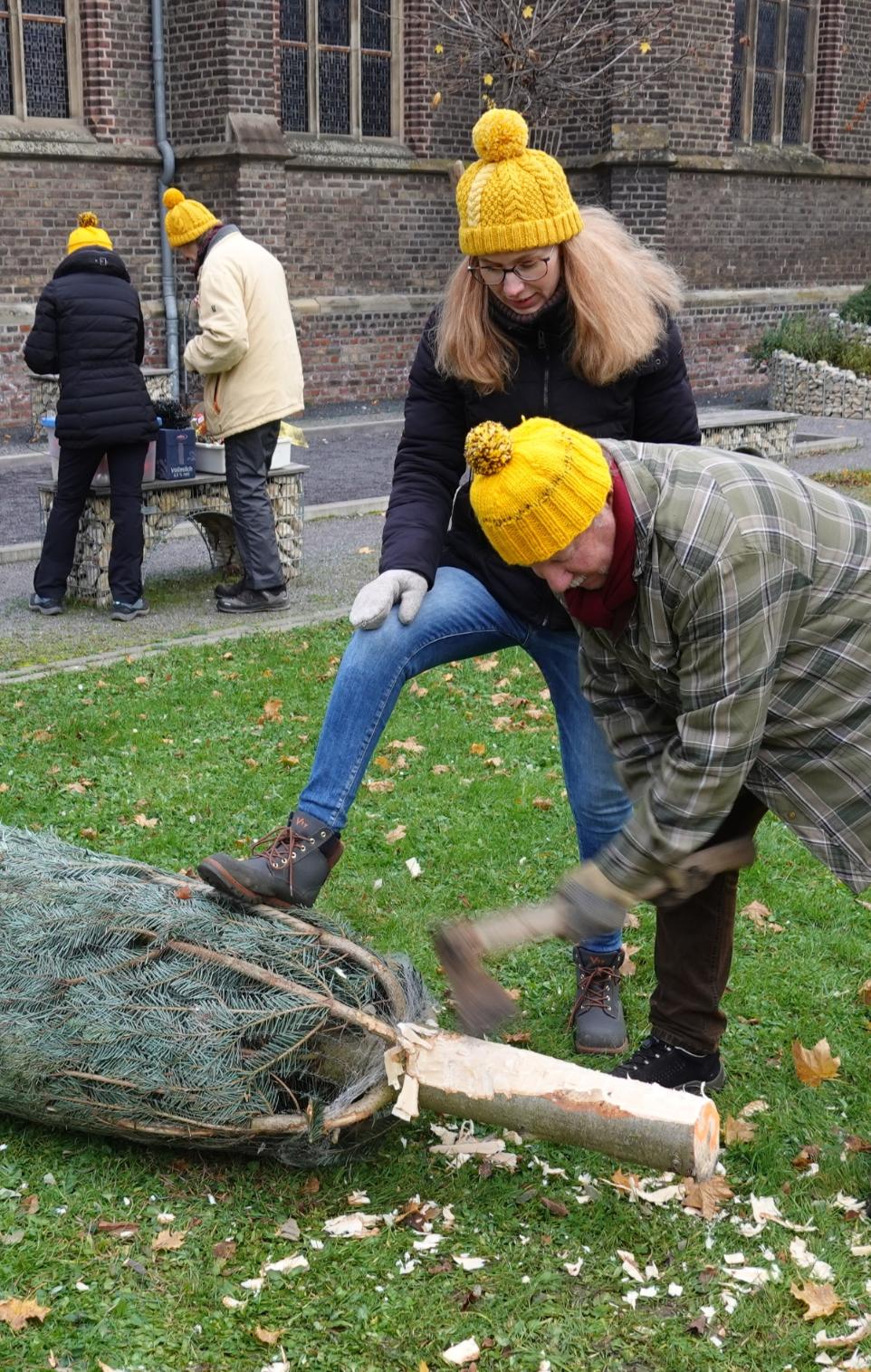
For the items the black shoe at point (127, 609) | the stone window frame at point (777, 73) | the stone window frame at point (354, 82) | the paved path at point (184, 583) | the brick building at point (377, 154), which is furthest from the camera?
the stone window frame at point (777, 73)

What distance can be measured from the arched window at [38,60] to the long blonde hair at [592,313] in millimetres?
13588

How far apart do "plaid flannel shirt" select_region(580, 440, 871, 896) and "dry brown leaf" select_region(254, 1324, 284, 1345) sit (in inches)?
42.2

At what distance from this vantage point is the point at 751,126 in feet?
70.5

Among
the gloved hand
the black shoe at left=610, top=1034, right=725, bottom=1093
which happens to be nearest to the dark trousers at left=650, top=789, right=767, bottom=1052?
the black shoe at left=610, top=1034, right=725, bottom=1093

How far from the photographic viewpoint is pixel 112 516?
8.30 m

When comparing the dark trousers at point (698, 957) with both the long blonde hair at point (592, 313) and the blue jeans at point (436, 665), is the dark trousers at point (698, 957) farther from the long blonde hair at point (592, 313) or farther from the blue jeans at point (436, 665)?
the long blonde hair at point (592, 313)

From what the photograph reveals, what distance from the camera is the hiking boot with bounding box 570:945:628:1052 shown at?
12.5ft

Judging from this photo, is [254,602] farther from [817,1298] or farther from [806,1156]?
[817,1298]

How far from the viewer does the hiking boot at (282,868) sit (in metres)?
3.33

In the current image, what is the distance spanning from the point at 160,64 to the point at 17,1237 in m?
15.1

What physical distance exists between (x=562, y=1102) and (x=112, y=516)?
5886 mm

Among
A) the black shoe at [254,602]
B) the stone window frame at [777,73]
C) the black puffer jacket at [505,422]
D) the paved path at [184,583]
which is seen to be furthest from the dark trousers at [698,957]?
the stone window frame at [777,73]

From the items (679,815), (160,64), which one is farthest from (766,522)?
(160,64)

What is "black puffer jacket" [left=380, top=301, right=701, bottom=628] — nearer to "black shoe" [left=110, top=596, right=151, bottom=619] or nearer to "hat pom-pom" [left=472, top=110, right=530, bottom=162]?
"hat pom-pom" [left=472, top=110, right=530, bottom=162]
